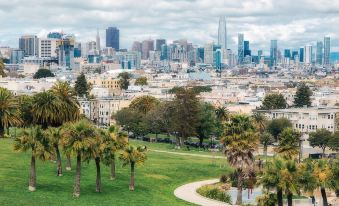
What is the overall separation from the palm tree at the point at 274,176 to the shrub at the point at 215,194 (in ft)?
41.7

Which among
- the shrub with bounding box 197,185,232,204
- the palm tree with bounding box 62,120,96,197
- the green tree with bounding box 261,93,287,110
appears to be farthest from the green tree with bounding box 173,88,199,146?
the palm tree with bounding box 62,120,96,197

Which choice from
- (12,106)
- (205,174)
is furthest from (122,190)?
(12,106)

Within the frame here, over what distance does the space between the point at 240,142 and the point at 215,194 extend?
6.80m

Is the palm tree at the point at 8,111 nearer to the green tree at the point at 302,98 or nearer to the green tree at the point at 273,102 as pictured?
the green tree at the point at 273,102

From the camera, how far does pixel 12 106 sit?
86.3 m

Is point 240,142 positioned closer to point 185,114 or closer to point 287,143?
point 287,143

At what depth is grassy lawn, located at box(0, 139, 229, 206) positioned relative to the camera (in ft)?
189

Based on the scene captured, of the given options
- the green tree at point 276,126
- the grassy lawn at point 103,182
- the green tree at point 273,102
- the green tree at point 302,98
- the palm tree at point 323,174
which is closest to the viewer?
the palm tree at point 323,174

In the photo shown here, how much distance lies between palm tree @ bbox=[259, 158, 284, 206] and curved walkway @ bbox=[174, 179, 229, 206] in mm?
10740

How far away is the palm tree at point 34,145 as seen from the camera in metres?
58.0

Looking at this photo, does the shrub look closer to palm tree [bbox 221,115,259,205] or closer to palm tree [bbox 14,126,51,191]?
palm tree [bbox 221,115,259,205]

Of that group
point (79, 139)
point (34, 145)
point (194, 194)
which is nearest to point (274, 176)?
point (79, 139)

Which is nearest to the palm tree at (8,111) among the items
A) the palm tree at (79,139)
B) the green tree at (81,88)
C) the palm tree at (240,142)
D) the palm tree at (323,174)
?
the palm tree at (79,139)

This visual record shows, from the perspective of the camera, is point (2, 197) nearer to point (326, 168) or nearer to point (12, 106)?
point (326, 168)
